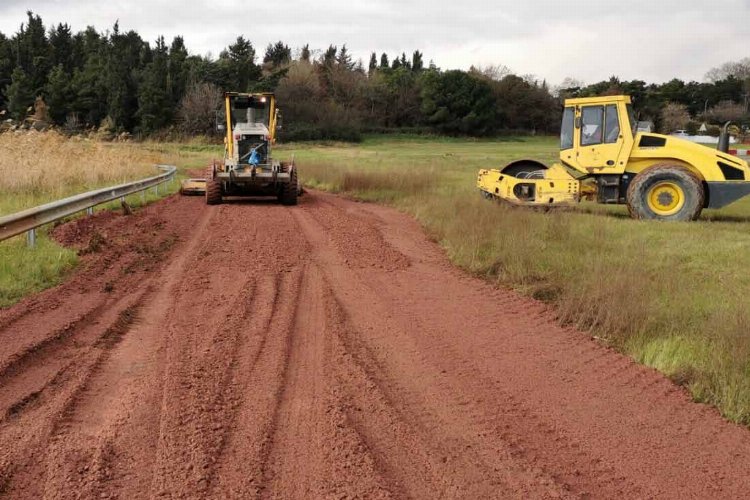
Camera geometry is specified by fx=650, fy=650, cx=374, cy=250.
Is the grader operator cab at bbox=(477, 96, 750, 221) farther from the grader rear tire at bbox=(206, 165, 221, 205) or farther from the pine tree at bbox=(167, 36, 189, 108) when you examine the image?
the pine tree at bbox=(167, 36, 189, 108)

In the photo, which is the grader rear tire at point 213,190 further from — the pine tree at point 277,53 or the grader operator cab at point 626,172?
the pine tree at point 277,53

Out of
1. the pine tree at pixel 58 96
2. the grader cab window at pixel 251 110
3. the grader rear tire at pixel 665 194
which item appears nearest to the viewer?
the grader rear tire at pixel 665 194

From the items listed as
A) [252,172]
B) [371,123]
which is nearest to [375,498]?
[252,172]

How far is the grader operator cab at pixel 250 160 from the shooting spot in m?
16.7

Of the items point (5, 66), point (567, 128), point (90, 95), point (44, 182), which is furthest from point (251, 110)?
point (5, 66)

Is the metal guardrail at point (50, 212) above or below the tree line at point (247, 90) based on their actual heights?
below

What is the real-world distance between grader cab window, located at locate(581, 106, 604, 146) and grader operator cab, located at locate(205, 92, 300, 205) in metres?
7.38

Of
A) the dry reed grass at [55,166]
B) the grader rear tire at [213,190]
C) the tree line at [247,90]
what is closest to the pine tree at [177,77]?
the tree line at [247,90]

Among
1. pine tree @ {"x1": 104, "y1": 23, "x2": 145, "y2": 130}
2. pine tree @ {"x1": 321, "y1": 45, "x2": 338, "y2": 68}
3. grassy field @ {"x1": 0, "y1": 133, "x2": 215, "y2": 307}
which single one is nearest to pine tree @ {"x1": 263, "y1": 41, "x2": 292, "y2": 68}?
pine tree @ {"x1": 321, "y1": 45, "x2": 338, "y2": 68}

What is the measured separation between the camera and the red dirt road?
3504mm

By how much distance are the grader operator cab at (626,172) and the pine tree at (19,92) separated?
61.4 metres

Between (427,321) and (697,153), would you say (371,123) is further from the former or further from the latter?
(427,321)

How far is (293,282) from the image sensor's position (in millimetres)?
7988

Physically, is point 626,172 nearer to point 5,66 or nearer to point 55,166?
point 55,166
